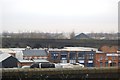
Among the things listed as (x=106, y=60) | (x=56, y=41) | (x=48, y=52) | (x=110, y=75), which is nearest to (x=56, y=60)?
(x=48, y=52)

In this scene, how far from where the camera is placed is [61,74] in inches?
96.0

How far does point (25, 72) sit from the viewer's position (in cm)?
238

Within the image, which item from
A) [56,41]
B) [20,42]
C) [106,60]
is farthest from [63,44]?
[106,60]

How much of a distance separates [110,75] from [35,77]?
88 centimetres

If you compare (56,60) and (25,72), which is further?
(56,60)

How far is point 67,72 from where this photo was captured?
2.44 metres

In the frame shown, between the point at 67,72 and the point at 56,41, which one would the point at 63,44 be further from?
the point at 67,72

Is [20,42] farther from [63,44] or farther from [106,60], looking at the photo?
[106,60]

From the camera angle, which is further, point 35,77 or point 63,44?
point 63,44

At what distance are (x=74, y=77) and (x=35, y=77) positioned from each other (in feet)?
1.46

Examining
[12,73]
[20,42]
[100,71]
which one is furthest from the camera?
[20,42]

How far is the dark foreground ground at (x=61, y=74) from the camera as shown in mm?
2359

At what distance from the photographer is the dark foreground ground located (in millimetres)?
2359

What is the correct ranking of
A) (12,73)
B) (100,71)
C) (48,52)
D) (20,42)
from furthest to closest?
(20,42) → (48,52) → (100,71) → (12,73)
